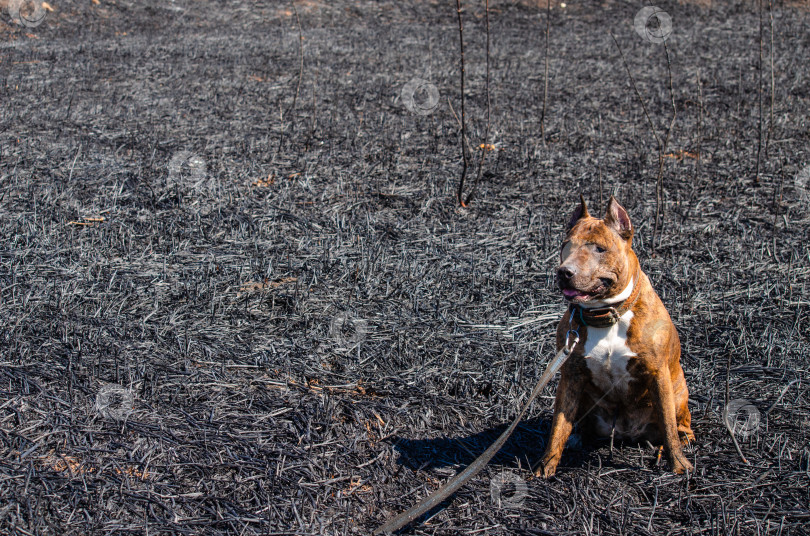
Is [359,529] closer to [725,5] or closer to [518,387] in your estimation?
[518,387]

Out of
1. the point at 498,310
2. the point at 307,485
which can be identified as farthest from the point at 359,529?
the point at 498,310

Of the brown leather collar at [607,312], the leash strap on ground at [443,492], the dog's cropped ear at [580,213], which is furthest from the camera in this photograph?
the dog's cropped ear at [580,213]

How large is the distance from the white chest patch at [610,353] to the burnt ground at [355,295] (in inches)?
18.8

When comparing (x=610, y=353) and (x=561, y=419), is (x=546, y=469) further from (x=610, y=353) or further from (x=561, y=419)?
(x=610, y=353)

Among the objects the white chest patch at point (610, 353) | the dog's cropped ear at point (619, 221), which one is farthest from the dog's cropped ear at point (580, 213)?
the white chest patch at point (610, 353)

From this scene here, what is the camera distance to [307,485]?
318 cm

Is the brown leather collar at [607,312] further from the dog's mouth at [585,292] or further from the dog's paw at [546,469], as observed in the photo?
the dog's paw at [546,469]

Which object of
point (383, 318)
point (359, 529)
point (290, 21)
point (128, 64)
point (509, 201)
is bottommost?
point (359, 529)

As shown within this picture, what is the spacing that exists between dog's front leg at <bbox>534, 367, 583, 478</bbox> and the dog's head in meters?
0.42

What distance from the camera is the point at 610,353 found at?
301cm

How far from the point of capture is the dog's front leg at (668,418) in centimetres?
304

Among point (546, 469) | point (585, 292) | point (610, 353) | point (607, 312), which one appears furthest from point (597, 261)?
point (546, 469)

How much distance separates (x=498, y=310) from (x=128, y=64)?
8566 mm

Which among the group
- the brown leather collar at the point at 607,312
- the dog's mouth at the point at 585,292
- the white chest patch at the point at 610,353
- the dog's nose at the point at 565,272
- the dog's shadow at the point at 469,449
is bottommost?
the dog's shadow at the point at 469,449
